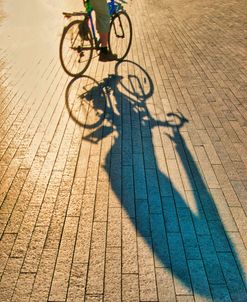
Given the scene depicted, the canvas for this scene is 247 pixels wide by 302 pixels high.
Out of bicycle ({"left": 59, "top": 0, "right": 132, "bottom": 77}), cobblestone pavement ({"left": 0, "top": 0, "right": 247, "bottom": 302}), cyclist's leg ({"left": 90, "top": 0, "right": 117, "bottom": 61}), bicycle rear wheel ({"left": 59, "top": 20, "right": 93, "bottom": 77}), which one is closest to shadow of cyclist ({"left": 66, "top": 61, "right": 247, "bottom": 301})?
cobblestone pavement ({"left": 0, "top": 0, "right": 247, "bottom": 302})

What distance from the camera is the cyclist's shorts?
639 centimetres

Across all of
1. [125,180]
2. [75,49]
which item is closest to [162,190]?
[125,180]

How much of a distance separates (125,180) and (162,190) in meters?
0.50

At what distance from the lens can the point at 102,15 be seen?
657 cm

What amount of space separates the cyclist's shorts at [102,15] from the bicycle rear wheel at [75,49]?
11.0 inches

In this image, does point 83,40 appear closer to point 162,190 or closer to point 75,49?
point 75,49

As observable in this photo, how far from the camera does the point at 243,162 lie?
15.0 feet

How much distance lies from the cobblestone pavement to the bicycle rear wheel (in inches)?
8.7

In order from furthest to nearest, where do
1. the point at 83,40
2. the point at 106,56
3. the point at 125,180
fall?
the point at 106,56
the point at 83,40
the point at 125,180

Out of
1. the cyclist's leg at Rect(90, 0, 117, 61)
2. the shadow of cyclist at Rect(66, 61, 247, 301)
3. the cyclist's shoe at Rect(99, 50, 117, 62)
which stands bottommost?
the shadow of cyclist at Rect(66, 61, 247, 301)

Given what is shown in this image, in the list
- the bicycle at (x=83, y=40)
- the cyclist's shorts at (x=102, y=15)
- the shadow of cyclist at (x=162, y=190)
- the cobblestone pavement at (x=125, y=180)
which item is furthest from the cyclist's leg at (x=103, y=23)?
the shadow of cyclist at (x=162, y=190)

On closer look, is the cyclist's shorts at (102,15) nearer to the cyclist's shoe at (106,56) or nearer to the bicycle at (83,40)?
the bicycle at (83,40)

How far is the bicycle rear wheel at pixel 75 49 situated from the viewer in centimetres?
656

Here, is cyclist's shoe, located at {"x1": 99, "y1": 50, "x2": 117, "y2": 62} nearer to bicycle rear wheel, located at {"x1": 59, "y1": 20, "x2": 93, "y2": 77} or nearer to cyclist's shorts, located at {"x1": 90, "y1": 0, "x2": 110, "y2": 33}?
bicycle rear wheel, located at {"x1": 59, "y1": 20, "x2": 93, "y2": 77}
